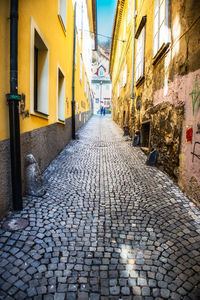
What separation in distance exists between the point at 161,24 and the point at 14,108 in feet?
13.6

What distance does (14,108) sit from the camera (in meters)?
2.79

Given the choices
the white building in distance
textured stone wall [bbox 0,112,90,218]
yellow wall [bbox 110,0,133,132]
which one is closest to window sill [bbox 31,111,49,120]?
textured stone wall [bbox 0,112,90,218]

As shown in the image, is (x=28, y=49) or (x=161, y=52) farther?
(x=161, y=52)

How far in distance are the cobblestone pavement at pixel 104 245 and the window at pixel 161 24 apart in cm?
325

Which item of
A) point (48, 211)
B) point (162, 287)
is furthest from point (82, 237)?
point (162, 287)

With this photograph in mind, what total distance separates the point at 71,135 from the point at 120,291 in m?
7.69

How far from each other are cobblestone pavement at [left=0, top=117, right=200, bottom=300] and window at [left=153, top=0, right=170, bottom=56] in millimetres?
3246

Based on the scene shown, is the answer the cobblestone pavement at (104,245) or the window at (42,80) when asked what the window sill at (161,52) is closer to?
the window at (42,80)

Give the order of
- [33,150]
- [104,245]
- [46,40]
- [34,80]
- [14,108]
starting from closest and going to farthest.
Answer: [104,245] → [14,108] → [33,150] → [34,80] → [46,40]

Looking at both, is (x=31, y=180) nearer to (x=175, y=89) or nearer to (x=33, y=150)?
(x=33, y=150)

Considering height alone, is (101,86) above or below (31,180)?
above

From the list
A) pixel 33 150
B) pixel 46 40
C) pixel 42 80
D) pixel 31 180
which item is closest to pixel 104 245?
→ pixel 31 180

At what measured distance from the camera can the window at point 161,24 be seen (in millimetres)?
4477

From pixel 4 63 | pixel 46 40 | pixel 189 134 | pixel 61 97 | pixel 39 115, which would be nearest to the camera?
pixel 4 63
